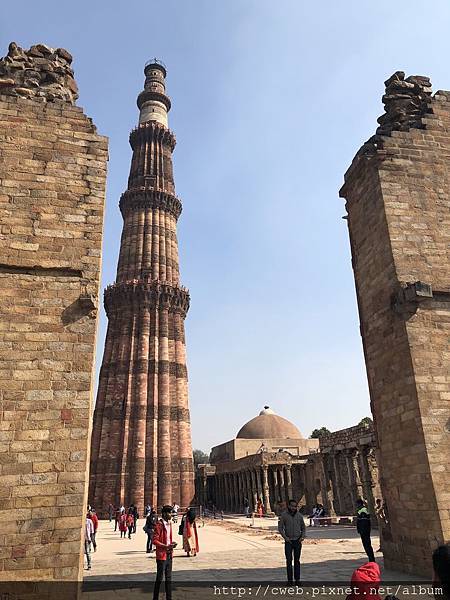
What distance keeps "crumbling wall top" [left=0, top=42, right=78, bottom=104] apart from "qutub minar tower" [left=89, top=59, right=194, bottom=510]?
75.6 feet

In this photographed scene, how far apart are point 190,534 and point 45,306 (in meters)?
7.54

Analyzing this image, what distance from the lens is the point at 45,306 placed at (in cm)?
705

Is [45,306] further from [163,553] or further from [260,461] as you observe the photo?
[260,461]

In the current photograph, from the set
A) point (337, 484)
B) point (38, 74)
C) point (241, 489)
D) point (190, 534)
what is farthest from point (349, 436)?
point (38, 74)

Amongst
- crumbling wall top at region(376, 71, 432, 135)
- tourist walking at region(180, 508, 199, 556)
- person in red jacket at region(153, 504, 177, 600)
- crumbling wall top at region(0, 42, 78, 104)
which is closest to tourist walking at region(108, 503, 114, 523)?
tourist walking at region(180, 508, 199, 556)

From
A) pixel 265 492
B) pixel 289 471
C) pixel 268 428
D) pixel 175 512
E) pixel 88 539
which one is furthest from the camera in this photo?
pixel 268 428

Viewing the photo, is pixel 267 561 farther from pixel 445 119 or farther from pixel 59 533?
pixel 445 119

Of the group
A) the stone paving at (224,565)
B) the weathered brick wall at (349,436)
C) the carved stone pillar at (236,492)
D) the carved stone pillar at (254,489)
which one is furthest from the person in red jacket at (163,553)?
the carved stone pillar at (236,492)

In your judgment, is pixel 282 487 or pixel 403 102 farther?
pixel 282 487

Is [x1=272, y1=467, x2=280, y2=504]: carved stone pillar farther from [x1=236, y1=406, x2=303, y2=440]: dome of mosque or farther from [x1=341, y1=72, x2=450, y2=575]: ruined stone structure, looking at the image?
[x1=341, y1=72, x2=450, y2=575]: ruined stone structure

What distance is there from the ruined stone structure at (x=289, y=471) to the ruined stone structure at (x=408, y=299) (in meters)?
6.36

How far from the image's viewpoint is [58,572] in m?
5.71

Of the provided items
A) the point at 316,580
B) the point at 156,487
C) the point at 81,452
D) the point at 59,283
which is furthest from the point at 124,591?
the point at 156,487

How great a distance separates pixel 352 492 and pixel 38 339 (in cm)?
2076
